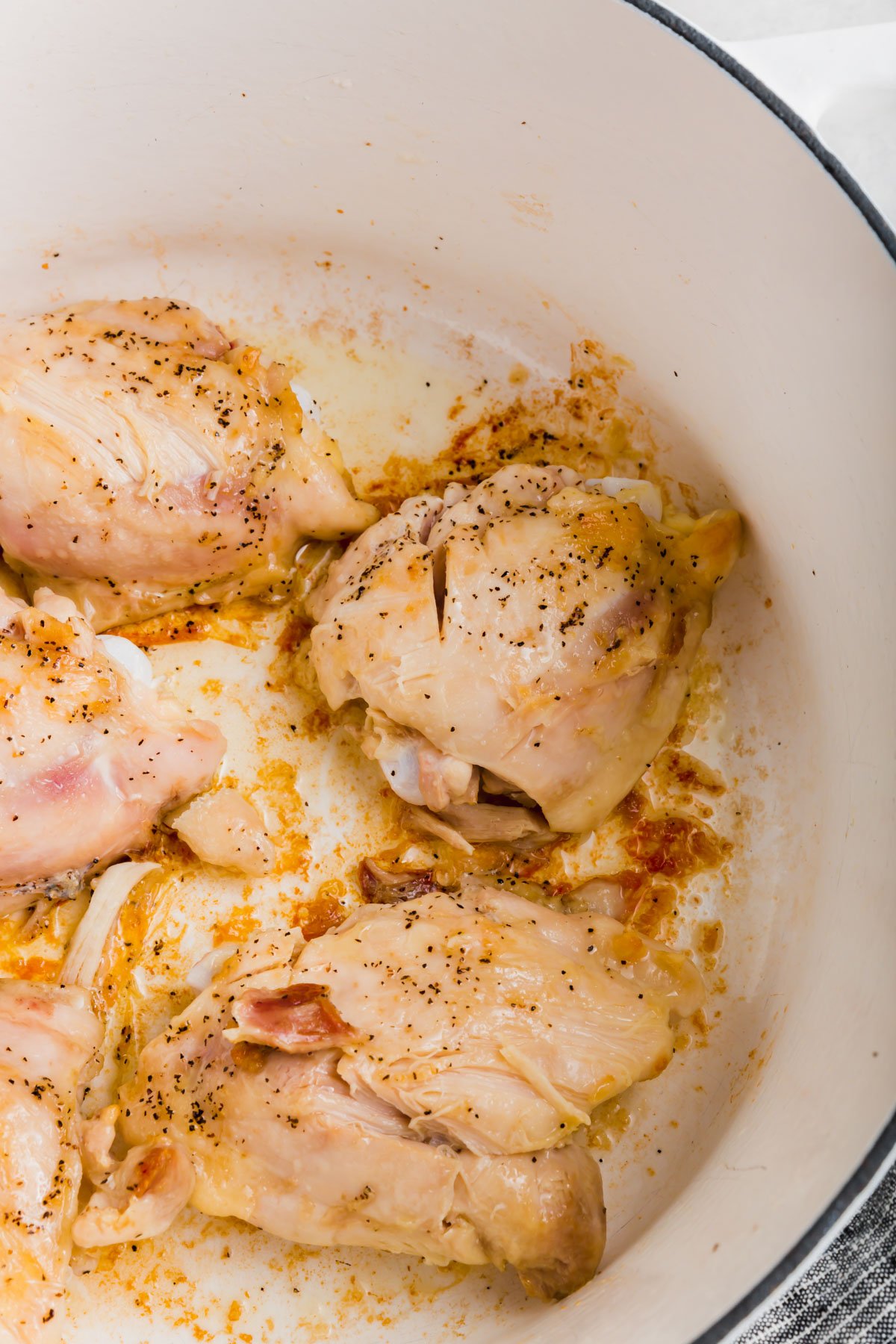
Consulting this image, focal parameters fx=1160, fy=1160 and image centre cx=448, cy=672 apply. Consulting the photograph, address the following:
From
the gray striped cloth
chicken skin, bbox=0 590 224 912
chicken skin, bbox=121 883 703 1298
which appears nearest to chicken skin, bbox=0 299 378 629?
chicken skin, bbox=0 590 224 912

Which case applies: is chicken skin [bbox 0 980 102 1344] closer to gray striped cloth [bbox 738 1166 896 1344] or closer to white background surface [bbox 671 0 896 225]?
gray striped cloth [bbox 738 1166 896 1344]

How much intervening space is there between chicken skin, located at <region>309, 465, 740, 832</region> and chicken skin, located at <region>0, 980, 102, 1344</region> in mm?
959

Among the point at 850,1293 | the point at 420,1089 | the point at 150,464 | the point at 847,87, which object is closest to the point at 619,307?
the point at 847,87

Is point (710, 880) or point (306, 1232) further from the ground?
point (710, 880)

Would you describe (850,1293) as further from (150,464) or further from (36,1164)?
(150,464)

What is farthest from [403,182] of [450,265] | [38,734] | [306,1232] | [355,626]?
[306,1232]

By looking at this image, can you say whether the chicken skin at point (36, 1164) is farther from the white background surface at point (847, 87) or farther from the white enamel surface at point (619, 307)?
the white background surface at point (847, 87)

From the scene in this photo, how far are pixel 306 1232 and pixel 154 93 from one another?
2.61 metres

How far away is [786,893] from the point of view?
2.73 meters

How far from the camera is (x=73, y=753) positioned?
257 centimetres

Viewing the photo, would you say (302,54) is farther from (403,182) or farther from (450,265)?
(450,265)

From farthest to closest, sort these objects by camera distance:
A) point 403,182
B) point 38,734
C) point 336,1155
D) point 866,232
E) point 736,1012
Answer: point 403,182, point 736,1012, point 38,734, point 336,1155, point 866,232

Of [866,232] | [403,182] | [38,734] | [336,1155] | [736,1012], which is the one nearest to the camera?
[866,232]

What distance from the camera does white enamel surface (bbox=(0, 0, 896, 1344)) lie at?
2.22 meters
